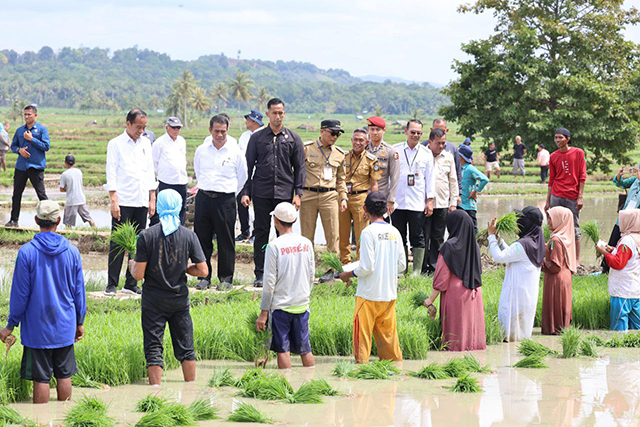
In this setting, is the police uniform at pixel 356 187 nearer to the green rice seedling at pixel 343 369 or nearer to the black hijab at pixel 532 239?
the black hijab at pixel 532 239

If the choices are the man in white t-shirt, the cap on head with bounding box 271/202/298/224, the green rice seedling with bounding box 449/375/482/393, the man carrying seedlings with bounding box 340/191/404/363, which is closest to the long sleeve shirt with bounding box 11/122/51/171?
the man in white t-shirt

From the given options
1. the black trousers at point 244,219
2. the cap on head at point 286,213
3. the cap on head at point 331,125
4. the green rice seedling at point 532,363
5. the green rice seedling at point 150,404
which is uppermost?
the cap on head at point 331,125

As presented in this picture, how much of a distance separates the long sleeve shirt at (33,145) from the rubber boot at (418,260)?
6.84 m

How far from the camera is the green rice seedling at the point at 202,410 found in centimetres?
533

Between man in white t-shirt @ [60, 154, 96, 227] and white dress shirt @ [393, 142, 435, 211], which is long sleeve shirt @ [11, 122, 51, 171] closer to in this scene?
man in white t-shirt @ [60, 154, 96, 227]

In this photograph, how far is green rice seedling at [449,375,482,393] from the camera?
6184 mm

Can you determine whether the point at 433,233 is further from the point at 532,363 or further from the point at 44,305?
the point at 44,305

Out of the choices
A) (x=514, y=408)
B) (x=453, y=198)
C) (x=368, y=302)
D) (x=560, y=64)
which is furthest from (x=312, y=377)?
(x=560, y=64)

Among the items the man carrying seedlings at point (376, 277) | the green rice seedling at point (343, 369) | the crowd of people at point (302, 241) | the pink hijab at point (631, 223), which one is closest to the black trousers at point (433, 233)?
the crowd of people at point (302, 241)

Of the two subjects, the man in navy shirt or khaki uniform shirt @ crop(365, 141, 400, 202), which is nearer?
khaki uniform shirt @ crop(365, 141, 400, 202)

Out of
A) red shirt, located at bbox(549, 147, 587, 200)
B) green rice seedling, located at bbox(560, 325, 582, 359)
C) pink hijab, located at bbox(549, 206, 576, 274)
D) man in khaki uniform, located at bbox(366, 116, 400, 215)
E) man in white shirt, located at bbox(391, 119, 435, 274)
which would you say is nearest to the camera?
green rice seedling, located at bbox(560, 325, 582, 359)

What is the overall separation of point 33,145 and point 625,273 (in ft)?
33.0

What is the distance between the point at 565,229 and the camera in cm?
855

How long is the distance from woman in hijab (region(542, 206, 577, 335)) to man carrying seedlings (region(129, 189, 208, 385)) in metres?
4.21
